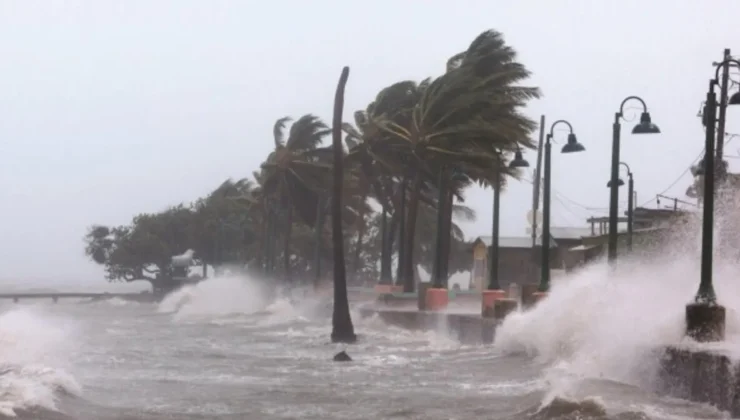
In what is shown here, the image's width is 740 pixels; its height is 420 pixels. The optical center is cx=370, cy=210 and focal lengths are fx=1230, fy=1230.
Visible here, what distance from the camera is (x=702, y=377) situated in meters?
13.8

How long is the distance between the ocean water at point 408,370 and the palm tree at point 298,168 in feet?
93.3

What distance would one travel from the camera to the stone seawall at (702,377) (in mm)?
12812

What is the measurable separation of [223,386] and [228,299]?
2342 inches

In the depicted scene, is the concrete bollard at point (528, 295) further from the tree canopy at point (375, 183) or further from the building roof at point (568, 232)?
the building roof at point (568, 232)

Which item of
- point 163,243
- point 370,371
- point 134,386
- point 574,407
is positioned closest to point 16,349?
point 134,386

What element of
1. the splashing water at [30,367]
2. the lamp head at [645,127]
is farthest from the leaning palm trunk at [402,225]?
the lamp head at [645,127]

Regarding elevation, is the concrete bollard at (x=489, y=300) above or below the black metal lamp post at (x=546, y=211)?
below

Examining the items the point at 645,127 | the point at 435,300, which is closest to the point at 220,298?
the point at 435,300

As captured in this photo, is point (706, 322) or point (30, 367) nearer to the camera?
point (706, 322)

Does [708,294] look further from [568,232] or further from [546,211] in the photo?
[568,232]

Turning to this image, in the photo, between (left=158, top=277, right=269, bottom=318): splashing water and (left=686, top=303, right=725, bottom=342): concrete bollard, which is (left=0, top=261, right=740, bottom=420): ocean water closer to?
(left=686, top=303, right=725, bottom=342): concrete bollard

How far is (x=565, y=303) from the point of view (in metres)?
24.6

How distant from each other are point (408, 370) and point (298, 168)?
41.4 meters

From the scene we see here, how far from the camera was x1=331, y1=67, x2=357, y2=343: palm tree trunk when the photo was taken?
106ft
